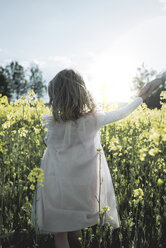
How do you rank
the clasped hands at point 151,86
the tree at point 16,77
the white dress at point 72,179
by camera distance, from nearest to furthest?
the white dress at point 72,179 → the clasped hands at point 151,86 → the tree at point 16,77

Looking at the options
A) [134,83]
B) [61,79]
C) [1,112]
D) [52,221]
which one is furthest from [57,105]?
[134,83]

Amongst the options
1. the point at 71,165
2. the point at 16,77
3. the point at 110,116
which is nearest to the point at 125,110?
the point at 110,116

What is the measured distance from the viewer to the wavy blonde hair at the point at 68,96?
5.69 ft

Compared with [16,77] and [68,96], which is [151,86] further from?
[16,77]

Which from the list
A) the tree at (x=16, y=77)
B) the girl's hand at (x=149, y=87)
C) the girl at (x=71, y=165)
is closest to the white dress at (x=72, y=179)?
the girl at (x=71, y=165)

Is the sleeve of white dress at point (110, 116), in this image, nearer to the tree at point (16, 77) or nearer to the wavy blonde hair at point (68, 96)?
the wavy blonde hair at point (68, 96)

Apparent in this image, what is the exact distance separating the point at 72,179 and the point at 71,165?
114 mm

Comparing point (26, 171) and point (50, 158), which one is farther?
point (26, 171)

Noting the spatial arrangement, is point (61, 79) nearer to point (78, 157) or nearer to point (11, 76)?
point (78, 157)

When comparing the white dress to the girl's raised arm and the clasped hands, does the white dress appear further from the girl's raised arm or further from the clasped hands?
the clasped hands

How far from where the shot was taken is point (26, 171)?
3.07 metres

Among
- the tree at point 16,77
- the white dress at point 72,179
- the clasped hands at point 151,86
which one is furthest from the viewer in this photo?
the tree at point 16,77

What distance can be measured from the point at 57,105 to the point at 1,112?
1.52 meters

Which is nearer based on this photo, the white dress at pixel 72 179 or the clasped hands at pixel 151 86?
the white dress at pixel 72 179
